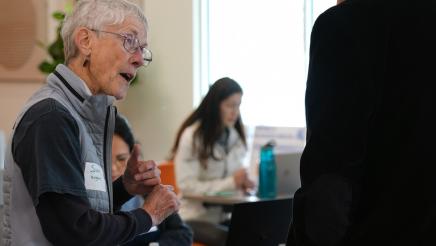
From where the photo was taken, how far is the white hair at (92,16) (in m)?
1.65

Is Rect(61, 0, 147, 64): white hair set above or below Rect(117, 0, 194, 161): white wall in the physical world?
above

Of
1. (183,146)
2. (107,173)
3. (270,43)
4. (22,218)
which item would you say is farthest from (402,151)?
(270,43)

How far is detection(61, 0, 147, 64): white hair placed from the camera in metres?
1.65

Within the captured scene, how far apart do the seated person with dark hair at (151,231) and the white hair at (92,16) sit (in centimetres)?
→ 67

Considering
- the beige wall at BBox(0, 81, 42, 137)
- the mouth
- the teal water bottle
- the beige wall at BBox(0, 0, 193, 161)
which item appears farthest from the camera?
the beige wall at BBox(0, 81, 42, 137)

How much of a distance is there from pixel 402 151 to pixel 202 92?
177 inches

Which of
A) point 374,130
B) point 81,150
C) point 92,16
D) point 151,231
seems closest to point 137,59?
point 92,16

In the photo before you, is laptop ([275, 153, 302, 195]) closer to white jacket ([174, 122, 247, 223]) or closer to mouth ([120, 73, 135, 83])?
white jacket ([174, 122, 247, 223])

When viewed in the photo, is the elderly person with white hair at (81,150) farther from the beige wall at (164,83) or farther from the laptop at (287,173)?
the beige wall at (164,83)

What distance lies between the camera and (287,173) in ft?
13.3

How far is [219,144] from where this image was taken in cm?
454

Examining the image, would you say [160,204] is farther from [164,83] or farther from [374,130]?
[164,83]

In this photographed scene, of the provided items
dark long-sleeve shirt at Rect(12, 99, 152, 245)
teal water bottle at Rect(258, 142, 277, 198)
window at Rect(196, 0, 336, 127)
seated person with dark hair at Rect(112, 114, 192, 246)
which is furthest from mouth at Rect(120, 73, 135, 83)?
window at Rect(196, 0, 336, 127)

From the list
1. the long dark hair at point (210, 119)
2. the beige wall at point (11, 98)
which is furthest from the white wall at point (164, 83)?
the long dark hair at point (210, 119)
